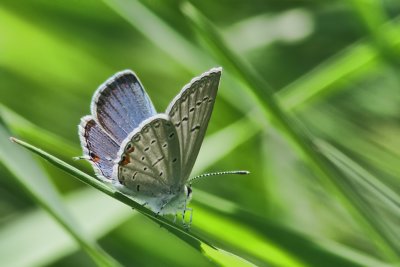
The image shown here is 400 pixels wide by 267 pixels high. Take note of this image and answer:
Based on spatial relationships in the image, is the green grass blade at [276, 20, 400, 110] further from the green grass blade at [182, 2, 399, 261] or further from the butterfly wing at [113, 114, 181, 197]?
the butterfly wing at [113, 114, 181, 197]

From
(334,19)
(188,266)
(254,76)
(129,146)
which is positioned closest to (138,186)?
(129,146)

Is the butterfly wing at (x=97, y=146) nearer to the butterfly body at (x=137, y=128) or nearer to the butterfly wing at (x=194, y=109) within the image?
the butterfly body at (x=137, y=128)

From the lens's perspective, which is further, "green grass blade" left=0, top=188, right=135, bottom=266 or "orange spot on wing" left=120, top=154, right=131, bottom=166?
"green grass blade" left=0, top=188, right=135, bottom=266

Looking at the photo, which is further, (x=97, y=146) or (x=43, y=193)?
(x=97, y=146)

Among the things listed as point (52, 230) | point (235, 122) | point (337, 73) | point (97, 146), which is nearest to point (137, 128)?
point (97, 146)

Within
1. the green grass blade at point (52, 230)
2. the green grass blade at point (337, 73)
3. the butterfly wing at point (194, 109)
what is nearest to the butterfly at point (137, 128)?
the butterfly wing at point (194, 109)

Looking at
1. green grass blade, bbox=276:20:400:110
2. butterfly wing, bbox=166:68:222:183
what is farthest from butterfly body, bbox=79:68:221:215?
green grass blade, bbox=276:20:400:110

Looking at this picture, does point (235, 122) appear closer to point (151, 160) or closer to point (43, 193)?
point (151, 160)
